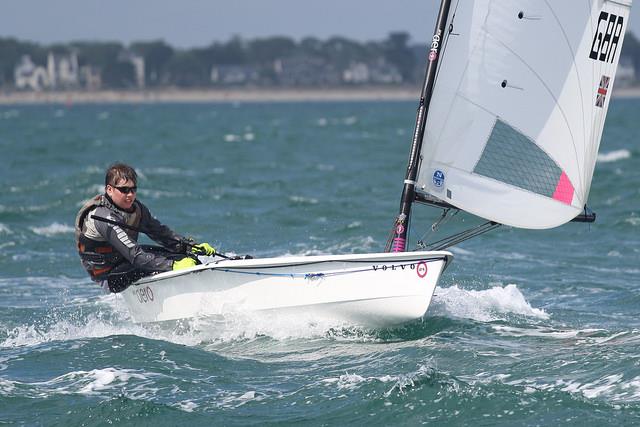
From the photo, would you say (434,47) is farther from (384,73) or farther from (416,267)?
(384,73)

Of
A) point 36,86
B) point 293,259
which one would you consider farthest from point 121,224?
point 36,86

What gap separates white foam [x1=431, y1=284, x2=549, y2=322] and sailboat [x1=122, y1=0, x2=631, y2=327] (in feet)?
2.50

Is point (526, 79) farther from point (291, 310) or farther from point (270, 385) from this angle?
point (270, 385)

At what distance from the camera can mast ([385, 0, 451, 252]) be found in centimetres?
823

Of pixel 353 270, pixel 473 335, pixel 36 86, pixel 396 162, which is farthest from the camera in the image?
pixel 36 86

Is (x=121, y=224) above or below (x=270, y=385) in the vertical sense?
above

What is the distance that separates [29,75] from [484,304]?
17922cm

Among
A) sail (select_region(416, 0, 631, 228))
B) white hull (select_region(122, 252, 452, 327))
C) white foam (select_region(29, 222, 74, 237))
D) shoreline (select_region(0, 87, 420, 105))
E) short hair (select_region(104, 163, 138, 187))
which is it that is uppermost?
sail (select_region(416, 0, 631, 228))

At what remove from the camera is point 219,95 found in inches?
6634

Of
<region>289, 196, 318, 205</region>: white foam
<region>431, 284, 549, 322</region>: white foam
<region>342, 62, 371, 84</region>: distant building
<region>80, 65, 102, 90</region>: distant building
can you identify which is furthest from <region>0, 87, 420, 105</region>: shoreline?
<region>431, 284, 549, 322</region>: white foam

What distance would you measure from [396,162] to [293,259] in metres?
19.2

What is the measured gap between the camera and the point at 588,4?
26.6 ft

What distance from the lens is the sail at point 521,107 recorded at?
820cm

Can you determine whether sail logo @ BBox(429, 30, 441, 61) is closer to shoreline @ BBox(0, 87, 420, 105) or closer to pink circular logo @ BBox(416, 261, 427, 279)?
pink circular logo @ BBox(416, 261, 427, 279)
